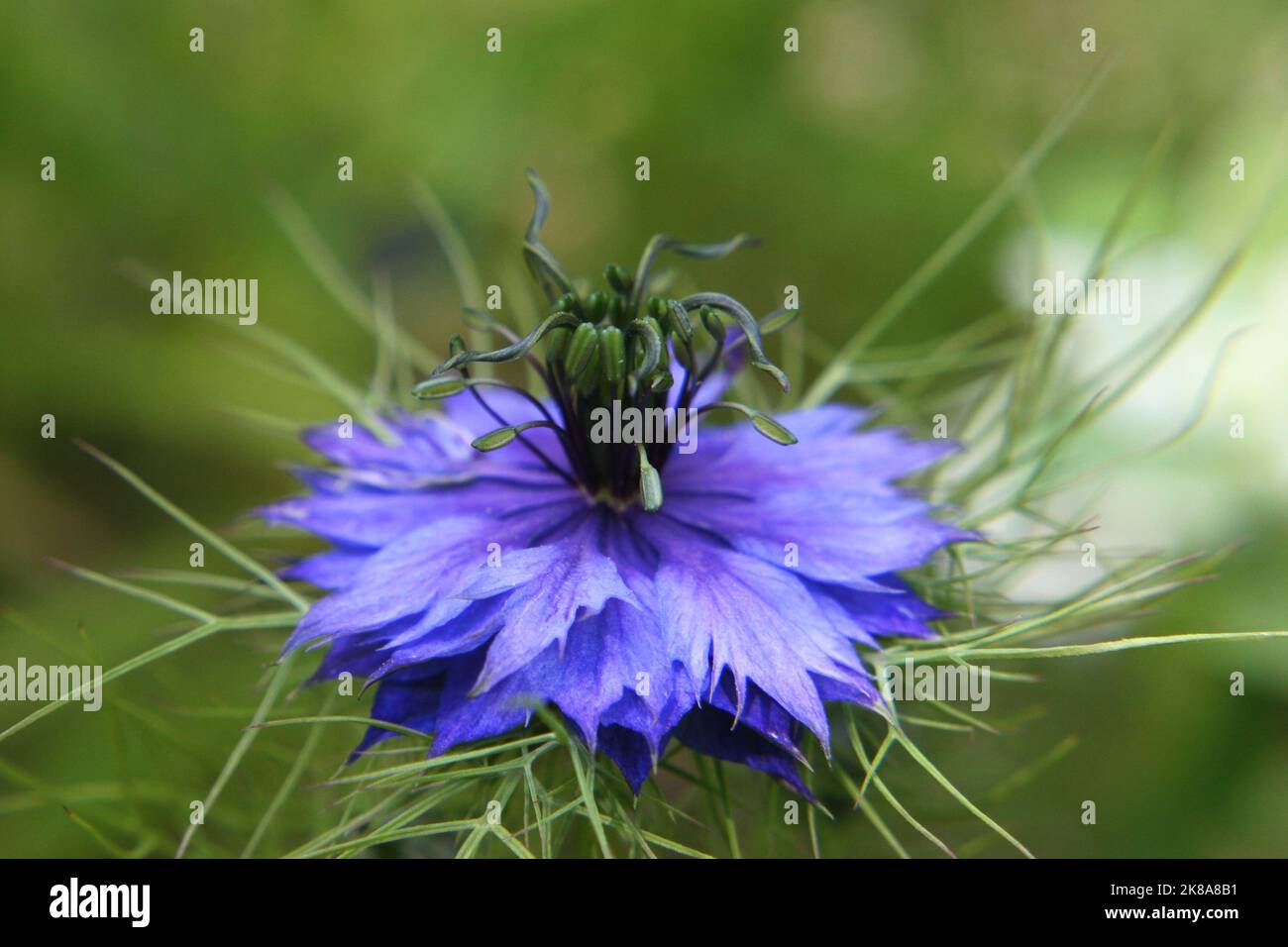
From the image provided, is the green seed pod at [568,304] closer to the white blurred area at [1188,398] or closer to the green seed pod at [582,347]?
the green seed pod at [582,347]

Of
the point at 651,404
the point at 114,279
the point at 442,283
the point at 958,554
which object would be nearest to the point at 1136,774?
the point at 958,554

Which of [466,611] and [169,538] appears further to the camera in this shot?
[169,538]

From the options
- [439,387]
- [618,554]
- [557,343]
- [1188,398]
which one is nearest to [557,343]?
[557,343]

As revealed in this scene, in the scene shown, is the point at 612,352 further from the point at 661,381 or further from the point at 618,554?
the point at 618,554

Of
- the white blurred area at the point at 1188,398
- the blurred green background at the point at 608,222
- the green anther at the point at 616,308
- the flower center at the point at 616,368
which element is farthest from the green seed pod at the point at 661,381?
the white blurred area at the point at 1188,398

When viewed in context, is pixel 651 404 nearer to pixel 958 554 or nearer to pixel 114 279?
pixel 958 554

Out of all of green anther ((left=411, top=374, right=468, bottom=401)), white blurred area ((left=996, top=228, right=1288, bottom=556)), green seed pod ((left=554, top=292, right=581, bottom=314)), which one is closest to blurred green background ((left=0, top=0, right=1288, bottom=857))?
white blurred area ((left=996, top=228, right=1288, bottom=556))
